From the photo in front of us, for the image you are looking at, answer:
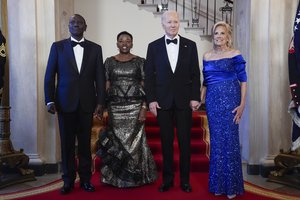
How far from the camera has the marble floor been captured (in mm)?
3688

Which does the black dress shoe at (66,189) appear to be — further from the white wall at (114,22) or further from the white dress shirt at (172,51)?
the white wall at (114,22)

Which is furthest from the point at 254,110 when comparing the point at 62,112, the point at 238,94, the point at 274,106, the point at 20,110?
the point at 20,110

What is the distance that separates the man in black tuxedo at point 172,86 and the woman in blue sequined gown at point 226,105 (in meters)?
0.18

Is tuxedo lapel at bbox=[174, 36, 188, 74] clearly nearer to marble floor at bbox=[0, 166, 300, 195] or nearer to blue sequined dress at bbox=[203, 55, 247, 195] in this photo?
blue sequined dress at bbox=[203, 55, 247, 195]

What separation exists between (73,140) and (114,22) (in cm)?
375

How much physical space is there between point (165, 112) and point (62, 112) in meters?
1.00

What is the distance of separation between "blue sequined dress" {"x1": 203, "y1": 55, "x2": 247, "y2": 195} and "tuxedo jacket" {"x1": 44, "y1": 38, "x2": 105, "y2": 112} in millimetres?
1088

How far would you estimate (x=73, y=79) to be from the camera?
3.29 meters

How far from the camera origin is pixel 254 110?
14.2 ft

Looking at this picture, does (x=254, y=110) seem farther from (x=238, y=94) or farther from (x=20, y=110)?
(x=20, y=110)

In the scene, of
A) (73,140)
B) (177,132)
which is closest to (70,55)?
(73,140)

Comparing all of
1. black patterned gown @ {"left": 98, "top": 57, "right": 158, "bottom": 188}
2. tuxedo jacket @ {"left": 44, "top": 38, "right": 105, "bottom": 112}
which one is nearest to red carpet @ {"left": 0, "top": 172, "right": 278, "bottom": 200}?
black patterned gown @ {"left": 98, "top": 57, "right": 158, "bottom": 188}

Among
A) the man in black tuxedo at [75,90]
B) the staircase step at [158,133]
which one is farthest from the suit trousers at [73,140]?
the staircase step at [158,133]

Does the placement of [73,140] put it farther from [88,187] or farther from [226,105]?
[226,105]
